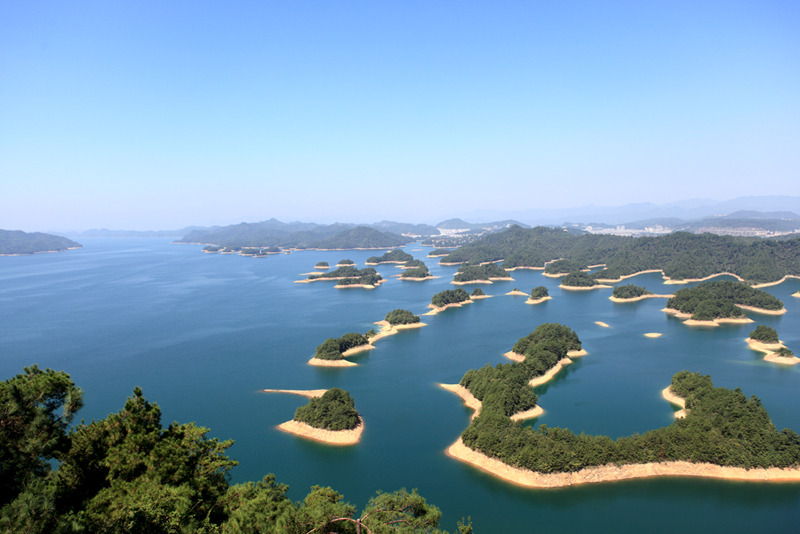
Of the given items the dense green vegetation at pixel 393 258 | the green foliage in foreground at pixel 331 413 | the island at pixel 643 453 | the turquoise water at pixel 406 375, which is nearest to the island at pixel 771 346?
the turquoise water at pixel 406 375

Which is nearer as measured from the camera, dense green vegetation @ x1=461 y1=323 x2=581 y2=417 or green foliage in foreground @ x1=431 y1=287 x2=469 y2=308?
dense green vegetation @ x1=461 y1=323 x2=581 y2=417

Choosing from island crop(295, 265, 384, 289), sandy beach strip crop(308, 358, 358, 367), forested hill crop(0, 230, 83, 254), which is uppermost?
forested hill crop(0, 230, 83, 254)

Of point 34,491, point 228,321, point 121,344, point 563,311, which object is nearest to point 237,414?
point 34,491

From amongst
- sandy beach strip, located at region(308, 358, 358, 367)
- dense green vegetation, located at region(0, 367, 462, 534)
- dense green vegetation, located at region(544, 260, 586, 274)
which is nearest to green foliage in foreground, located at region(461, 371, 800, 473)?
dense green vegetation, located at region(0, 367, 462, 534)

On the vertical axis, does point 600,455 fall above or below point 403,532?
below

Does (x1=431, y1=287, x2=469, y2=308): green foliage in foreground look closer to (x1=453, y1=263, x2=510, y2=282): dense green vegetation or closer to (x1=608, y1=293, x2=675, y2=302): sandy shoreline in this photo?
(x1=453, y1=263, x2=510, y2=282): dense green vegetation

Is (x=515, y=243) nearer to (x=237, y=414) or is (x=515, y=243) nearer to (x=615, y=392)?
(x=615, y=392)

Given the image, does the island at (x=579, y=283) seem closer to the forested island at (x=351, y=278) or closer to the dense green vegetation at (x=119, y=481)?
the forested island at (x=351, y=278)
